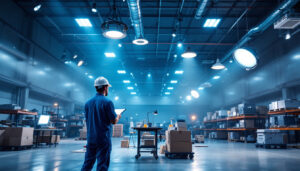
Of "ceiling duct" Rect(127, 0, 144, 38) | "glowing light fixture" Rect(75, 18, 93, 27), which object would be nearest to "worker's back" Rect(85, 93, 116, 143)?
"ceiling duct" Rect(127, 0, 144, 38)

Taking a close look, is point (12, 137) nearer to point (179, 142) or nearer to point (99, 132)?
point (179, 142)

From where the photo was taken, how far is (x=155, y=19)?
33.9 feet

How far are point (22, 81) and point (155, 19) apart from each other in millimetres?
7288

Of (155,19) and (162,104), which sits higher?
(155,19)

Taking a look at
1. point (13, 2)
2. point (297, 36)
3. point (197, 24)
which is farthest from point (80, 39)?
point (297, 36)

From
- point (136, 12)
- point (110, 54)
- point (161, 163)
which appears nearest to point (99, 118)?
point (161, 163)

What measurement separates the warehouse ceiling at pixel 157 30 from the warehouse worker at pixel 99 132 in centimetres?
556

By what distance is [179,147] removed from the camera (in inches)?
213

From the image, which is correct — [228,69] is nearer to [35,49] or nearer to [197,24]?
[197,24]

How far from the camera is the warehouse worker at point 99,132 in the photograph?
2391 mm

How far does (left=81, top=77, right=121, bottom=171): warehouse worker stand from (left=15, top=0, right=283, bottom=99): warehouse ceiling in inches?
→ 219

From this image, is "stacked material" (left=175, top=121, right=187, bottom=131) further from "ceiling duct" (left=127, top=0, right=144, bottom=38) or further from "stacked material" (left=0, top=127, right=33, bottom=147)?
"stacked material" (left=0, top=127, right=33, bottom=147)

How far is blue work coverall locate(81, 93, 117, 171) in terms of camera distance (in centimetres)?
239

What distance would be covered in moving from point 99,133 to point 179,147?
11.3ft
